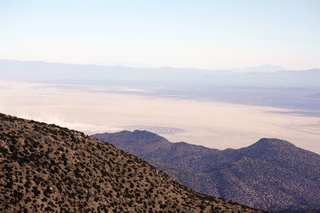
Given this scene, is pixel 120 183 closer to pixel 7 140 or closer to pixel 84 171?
pixel 84 171

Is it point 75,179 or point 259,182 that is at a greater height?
point 75,179

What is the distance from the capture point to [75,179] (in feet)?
163

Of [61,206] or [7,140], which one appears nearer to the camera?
[61,206]

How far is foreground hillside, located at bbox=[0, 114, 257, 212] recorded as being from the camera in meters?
43.8

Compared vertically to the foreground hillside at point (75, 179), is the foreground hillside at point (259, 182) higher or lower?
lower

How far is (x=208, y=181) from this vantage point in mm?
171750

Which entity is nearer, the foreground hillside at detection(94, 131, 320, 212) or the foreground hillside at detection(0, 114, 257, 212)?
the foreground hillside at detection(0, 114, 257, 212)

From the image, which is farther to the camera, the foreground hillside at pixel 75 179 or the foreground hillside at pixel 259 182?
the foreground hillside at pixel 259 182

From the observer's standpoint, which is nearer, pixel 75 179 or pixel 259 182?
pixel 75 179

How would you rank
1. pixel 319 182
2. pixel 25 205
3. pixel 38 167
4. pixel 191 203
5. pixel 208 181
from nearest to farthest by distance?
1. pixel 25 205
2. pixel 38 167
3. pixel 191 203
4. pixel 208 181
5. pixel 319 182

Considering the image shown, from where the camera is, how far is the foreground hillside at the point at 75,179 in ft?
144

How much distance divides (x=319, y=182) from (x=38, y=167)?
156525mm

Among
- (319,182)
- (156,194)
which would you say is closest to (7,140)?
(156,194)

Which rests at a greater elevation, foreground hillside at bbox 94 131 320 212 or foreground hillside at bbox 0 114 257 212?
foreground hillside at bbox 0 114 257 212
